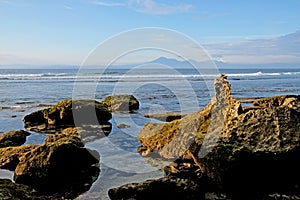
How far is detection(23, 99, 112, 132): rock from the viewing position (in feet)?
54.1

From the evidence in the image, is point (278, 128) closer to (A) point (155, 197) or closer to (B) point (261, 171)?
(B) point (261, 171)

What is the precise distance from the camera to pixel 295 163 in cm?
745

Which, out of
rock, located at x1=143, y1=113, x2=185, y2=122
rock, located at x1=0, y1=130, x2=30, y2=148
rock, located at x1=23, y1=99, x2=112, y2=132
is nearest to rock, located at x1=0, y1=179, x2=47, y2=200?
rock, located at x1=0, y1=130, x2=30, y2=148

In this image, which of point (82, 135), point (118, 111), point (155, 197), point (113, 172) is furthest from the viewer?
point (118, 111)

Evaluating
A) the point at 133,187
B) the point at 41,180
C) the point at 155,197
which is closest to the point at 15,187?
the point at 41,180

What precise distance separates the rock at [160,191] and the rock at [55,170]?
114 centimetres

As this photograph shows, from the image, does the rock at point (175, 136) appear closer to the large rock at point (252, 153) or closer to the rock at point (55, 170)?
the large rock at point (252, 153)

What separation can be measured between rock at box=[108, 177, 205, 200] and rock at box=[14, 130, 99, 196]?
3.73 feet

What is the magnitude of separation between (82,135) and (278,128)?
302 inches

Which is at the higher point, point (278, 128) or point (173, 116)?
point (278, 128)

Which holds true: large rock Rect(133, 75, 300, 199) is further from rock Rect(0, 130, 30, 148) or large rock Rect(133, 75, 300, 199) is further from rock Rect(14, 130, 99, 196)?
rock Rect(0, 130, 30, 148)

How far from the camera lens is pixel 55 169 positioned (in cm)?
841

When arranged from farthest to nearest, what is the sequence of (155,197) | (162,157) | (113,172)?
(162,157) → (113,172) → (155,197)

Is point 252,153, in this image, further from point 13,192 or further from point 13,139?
point 13,139
